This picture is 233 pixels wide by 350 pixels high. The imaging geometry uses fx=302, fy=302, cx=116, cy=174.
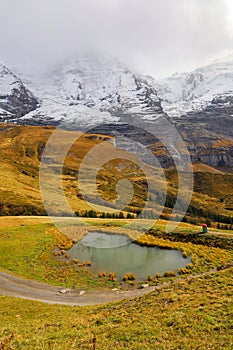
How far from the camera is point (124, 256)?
45.5m

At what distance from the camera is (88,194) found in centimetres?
14762

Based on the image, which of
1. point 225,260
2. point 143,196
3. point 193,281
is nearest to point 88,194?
point 143,196

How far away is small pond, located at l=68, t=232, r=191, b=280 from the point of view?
39688 millimetres

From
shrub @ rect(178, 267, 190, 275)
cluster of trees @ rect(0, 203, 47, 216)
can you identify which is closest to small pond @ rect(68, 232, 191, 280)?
shrub @ rect(178, 267, 190, 275)

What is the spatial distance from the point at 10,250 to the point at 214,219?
118 meters

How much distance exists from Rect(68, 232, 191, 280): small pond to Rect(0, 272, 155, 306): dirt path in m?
5.82

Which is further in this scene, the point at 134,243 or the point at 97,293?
the point at 134,243

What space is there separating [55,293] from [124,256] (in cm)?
1618

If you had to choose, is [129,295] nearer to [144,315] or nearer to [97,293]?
[97,293]

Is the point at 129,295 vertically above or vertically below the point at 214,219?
above

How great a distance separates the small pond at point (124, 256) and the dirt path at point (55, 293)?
229 inches

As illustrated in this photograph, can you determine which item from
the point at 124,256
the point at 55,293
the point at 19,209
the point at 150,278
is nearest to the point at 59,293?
the point at 55,293

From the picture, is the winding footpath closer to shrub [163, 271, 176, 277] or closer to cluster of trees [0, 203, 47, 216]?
shrub [163, 271, 176, 277]

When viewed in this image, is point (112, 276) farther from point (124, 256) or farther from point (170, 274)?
point (124, 256)
